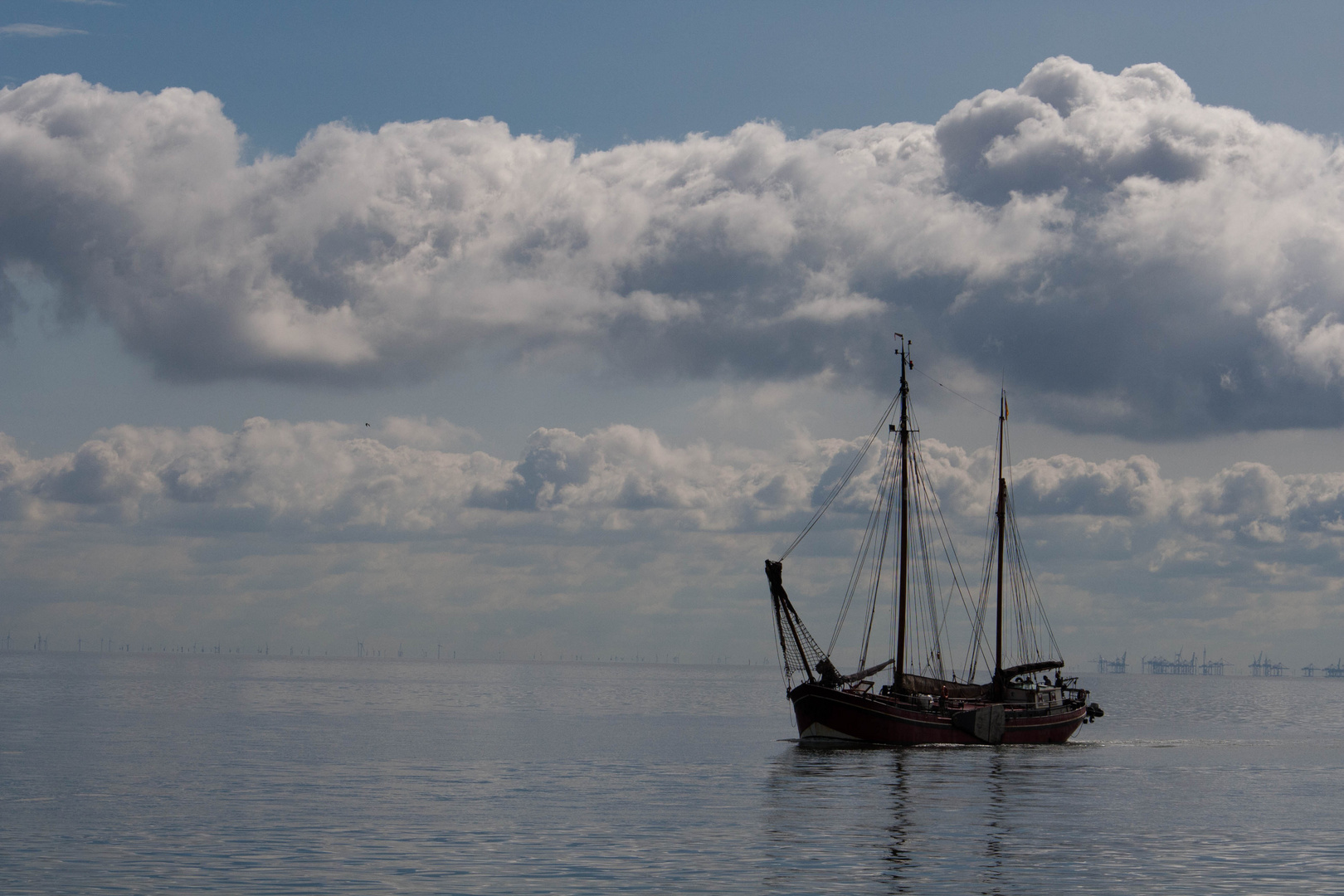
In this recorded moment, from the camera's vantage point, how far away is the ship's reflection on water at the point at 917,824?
44.3 metres

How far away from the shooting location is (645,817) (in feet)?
197

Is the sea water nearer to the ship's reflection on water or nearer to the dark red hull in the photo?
the ship's reflection on water

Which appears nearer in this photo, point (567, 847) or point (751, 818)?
point (567, 847)

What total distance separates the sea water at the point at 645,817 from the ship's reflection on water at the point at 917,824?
20 centimetres

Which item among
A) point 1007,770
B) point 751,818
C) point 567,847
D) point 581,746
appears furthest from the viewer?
point 581,746

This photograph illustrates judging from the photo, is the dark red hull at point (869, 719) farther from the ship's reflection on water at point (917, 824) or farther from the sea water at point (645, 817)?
the ship's reflection on water at point (917, 824)

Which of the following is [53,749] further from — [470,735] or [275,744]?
[470,735]

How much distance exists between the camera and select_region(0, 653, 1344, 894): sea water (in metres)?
43.8

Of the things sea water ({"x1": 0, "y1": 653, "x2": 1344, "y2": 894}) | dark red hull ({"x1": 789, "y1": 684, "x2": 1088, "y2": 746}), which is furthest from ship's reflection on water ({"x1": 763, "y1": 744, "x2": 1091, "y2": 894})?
dark red hull ({"x1": 789, "y1": 684, "x2": 1088, "y2": 746})

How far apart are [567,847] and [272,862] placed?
10.5m

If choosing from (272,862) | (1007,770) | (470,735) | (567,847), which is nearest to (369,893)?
(272,862)

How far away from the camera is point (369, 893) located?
4050 cm

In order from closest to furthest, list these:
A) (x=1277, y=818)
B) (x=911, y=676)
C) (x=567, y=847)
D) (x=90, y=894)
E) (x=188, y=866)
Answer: (x=90, y=894), (x=188, y=866), (x=567, y=847), (x=1277, y=818), (x=911, y=676)

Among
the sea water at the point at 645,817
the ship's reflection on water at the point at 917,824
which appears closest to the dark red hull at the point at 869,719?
the sea water at the point at 645,817
